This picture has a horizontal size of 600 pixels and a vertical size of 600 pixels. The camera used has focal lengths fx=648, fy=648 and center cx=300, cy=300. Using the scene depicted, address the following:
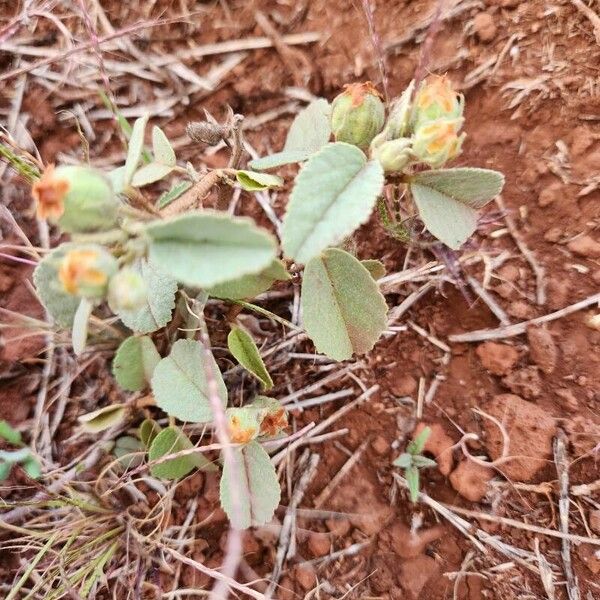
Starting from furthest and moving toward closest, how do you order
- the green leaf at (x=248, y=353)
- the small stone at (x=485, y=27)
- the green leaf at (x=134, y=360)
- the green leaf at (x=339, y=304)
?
the small stone at (x=485, y=27)
the green leaf at (x=134, y=360)
the green leaf at (x=248, y=353)
the green leaf at (x=339, y=304)

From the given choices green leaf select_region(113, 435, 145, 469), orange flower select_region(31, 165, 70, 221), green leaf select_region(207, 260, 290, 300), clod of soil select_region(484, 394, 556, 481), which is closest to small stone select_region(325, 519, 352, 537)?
clod of soil select_region(484, 394, 556, 481)

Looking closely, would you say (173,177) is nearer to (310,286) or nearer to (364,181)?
(310,286)

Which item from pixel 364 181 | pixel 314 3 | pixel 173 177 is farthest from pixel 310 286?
pixel 314 3

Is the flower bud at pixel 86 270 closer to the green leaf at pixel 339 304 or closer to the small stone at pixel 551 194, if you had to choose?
the green leaf at pixel 339 304

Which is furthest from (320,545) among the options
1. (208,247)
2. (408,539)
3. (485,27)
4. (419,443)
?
(485,27)

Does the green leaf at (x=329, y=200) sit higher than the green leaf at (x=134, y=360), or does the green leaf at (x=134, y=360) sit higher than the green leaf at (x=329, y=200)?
the green leaf at (x=329, y=200)

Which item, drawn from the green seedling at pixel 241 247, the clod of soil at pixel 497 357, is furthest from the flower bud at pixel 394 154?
the clod of soil at pixel 497 357
